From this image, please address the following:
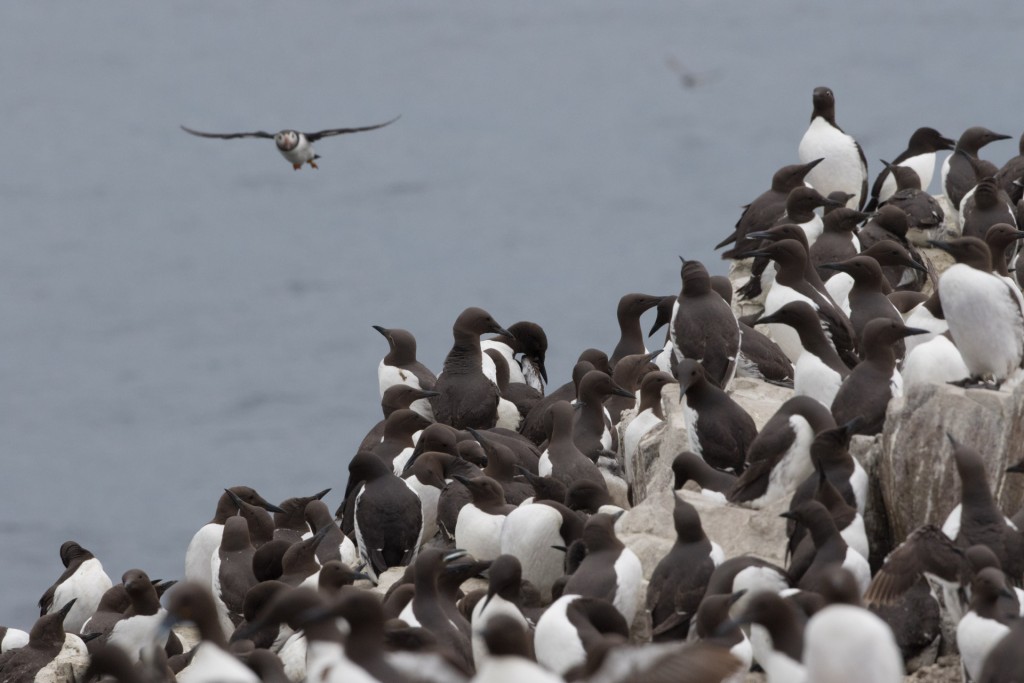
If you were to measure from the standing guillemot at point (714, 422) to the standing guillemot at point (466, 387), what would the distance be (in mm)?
3561

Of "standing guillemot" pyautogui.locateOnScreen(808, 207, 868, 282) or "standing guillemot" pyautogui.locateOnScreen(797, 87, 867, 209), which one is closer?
"standing guillemot" pyautogui.locateOnScreen(808, 207, 868, 282)

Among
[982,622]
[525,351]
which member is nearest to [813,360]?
[982,622]

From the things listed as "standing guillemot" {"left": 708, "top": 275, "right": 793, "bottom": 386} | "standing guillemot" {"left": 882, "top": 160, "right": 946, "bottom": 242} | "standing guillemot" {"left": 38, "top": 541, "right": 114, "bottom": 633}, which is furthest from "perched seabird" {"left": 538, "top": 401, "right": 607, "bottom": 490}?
"standing guillemot" {"left": 882, "top": 160, "right": 946, "bottom": 242}

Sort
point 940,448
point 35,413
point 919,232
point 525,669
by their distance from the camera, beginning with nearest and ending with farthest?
point 525,669
point 940,448
point 919,232
point 35,413

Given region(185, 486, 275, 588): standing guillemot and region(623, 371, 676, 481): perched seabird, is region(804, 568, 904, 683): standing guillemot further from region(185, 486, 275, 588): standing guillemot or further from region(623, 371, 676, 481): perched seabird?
region(185, 486, 275, 588): standing guillemot

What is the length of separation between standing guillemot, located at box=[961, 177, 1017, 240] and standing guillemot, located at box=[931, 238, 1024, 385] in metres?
3.95

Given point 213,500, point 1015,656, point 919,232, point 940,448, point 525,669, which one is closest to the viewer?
point 525,669

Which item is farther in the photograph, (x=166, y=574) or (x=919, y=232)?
(x=166, y=574)

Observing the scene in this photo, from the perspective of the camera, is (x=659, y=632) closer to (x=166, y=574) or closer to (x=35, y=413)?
(x=166, y=574)

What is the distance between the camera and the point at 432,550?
8703 mm

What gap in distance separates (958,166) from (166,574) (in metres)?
30.3

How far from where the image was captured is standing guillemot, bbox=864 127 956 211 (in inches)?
→ 634

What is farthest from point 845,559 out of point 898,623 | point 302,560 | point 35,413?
point 35,413

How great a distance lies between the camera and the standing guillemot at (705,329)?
10.3 metres
